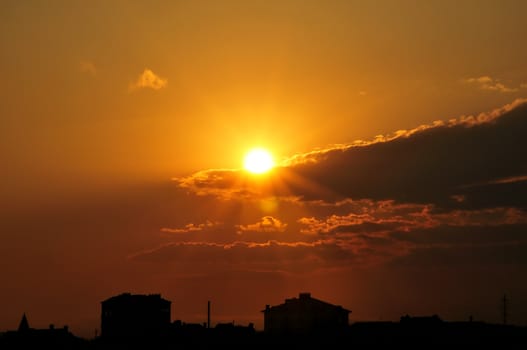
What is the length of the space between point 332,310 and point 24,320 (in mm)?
47485

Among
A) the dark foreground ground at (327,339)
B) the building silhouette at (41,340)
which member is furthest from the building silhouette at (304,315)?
the building silhouette at (41,340)

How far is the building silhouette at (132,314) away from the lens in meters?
144

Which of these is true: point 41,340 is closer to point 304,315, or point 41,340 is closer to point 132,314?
point 132,314

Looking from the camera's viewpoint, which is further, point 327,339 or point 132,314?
point 132,314

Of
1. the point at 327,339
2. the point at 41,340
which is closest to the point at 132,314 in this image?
the point at 41,340

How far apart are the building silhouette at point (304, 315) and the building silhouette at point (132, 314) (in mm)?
19320

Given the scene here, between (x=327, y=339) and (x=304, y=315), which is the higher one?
(x=304, y=315)

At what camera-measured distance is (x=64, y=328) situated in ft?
481

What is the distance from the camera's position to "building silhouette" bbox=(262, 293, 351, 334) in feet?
503

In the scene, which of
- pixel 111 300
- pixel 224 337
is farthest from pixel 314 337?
pixel 111 300

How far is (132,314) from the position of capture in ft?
478

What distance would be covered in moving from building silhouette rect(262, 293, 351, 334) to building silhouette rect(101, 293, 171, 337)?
19.3m

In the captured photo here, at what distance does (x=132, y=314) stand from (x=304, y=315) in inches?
1083

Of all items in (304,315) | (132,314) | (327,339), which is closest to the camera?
(327,339)
